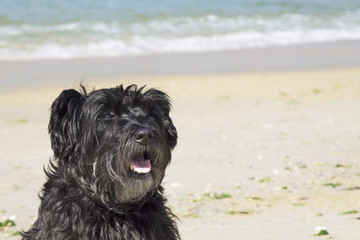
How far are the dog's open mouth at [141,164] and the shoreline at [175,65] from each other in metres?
10.8

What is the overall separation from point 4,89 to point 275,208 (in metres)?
8.92

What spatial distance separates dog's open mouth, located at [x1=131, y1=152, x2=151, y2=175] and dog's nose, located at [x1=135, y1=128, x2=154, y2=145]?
0.10 meters

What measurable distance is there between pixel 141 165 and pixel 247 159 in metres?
4.94

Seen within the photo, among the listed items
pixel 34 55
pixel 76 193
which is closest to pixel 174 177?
pixel 76 193

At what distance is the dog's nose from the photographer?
4.28 metres

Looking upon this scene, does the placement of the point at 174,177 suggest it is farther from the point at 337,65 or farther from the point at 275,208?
the point at 337,65

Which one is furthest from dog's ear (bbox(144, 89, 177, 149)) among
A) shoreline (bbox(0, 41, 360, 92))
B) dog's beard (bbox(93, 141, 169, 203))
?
shoreline (bbox(0, 41, 360, 92))

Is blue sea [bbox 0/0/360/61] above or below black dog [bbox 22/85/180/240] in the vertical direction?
above

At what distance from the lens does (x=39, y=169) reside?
9.03 metres

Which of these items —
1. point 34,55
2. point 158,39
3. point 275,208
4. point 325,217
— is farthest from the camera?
point 158,39

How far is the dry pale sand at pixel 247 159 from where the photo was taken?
22.3 feet

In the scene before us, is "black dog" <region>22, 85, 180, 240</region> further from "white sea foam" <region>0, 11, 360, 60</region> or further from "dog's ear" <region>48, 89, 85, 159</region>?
"white sea foam" <region>0, 11, 360, 60</region>

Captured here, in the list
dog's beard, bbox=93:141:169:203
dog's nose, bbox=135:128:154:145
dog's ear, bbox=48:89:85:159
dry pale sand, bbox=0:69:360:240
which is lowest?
dog's beard, bbox=93:141:169:203

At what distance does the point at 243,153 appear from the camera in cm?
949
